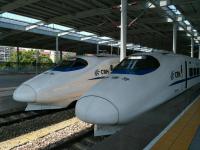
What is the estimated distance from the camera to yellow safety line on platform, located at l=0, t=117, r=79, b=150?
7.42m

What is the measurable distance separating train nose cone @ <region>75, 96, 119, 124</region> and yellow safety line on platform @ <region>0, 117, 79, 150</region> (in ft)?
5.81

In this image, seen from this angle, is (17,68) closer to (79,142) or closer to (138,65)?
(138,65)

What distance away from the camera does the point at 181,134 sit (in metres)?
5.65

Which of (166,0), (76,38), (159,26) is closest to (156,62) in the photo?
(166,0)

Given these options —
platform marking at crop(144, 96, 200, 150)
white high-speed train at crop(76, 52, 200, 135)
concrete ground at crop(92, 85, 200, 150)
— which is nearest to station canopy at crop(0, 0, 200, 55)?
white high-speed train at crop(76, 52, 200, 135)

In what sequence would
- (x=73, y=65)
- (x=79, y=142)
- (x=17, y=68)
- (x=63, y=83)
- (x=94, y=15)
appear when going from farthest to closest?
(x=17, y=68), (x=94, y=15), (x=73, y=65), (x=63, y=83), (x=79, y=142)

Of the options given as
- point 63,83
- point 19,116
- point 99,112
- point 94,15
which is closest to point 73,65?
point 63,83

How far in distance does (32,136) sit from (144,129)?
3.43 metres

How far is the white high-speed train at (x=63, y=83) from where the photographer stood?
10.6 m

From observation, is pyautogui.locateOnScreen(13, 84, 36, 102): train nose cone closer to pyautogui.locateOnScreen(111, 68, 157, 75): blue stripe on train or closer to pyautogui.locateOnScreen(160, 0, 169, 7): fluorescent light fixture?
pyautogui.locateOnScreen(111, 68, 157, 75): blue stripe on train

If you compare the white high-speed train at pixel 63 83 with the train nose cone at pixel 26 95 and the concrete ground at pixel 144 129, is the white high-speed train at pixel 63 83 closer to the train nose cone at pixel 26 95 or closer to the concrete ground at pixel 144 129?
the train nose cone at pixel 26 95

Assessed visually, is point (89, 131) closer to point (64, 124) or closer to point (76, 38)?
point (64, 124)

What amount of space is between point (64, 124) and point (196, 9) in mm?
14217

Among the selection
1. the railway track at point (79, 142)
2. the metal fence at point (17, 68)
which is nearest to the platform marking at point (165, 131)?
the railway track at point (79, 142)
